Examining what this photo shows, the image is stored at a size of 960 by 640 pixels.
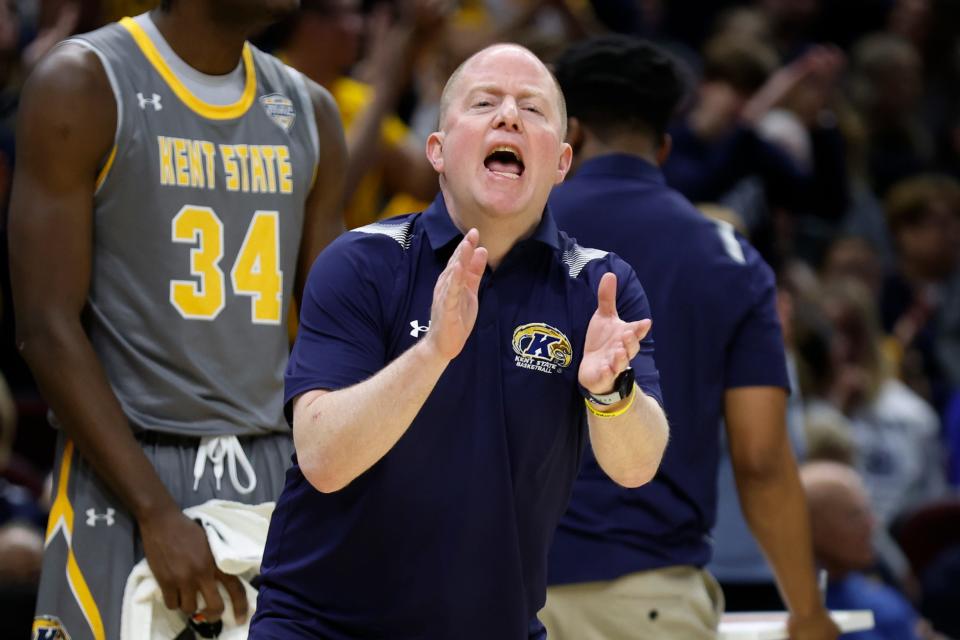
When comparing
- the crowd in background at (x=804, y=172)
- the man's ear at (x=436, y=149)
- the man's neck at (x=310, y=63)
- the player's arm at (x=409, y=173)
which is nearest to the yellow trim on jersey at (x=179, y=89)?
the man's ear at (x=436, y=149)

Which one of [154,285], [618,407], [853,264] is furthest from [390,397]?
[853,264]

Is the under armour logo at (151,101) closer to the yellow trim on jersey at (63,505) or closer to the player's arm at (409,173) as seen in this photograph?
the yellow trim on jersey at (63,505)

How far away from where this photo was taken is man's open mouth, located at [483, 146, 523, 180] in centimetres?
294

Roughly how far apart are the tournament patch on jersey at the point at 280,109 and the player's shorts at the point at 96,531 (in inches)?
31.4

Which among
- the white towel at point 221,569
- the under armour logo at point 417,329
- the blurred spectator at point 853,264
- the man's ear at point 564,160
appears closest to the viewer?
the under armour logo at point 417,329

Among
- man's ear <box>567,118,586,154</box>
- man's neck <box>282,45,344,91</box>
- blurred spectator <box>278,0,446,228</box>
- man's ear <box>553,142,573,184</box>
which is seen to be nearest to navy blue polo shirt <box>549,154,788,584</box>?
man's ear <box>567,118,586,154</box>

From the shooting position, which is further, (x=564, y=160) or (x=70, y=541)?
(x=70, y=541)

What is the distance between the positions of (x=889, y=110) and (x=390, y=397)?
29.0 feet

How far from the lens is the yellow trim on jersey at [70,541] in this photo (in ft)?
11.1

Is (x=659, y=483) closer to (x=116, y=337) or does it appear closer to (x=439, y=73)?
(x=116, y=337)

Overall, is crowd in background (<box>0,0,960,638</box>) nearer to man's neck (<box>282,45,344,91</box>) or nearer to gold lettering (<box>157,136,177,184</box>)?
man's neck (<box>282,45,344,91</box>)

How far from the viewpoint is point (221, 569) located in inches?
130

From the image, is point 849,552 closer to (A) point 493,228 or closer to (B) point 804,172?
(B) point 804,172

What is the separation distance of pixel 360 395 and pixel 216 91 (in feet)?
4.18
